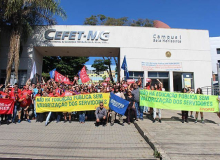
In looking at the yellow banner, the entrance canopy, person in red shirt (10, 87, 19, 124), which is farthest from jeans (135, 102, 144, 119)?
the entrance canopy

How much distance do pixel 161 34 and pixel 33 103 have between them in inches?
527

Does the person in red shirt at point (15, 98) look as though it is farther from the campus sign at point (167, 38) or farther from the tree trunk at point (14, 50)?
the campus sign at point (167, 38)

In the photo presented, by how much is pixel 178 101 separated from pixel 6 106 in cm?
843

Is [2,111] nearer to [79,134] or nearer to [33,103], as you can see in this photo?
[33,103]

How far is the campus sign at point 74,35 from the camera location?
16219mm

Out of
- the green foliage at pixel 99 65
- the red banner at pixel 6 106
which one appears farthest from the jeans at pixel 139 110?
the green foliage at pixel 99 65

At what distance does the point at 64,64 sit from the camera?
29.3 metres

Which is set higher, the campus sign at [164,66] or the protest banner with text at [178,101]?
the campus sign at [164,66]

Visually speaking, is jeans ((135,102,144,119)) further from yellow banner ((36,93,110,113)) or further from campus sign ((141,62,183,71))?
campus sign ((141,62,183,71))

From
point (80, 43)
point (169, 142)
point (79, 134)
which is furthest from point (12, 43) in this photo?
point (169, 142)

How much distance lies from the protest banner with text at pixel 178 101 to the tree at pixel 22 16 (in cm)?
1097

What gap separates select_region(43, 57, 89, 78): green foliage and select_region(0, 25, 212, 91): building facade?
39.6 ft

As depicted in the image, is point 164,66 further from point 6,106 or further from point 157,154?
point 6,106

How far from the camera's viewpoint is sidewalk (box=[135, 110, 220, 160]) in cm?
446
